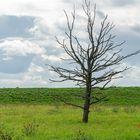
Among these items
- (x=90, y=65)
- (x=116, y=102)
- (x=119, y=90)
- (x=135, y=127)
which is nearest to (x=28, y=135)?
(x=135, y=127)

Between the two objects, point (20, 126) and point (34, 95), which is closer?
point (20, 126)

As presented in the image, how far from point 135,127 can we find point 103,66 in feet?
19.2

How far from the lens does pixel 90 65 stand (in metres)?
24.8

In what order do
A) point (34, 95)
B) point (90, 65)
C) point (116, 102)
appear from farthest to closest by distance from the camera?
point (34, 95) < point (116, 102) < point (90, 65)

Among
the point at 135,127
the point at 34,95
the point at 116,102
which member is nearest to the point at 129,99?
the point at 116,102

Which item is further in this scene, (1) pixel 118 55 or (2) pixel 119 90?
(2) pixel 119 90

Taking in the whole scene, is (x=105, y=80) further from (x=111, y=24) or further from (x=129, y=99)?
(x=129, y=99)

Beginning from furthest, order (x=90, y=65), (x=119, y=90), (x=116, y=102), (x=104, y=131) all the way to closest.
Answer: (x=119, y=90) → (x=116, y=102) → (x=90, y=65) → (x=104, y=131)

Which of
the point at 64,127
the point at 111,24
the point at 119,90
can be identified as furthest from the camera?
the point at 119,90

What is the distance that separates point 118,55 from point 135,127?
6.85 meters

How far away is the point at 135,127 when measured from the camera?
2050cm

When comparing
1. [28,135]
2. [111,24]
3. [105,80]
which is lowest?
[28,135]

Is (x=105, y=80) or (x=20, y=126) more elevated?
(x=105, y=80)

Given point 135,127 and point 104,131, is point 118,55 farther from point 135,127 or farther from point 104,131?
point 104,131
